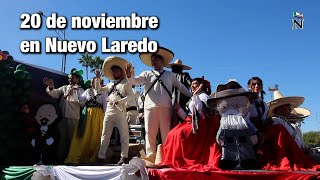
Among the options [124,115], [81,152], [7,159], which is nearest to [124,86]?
[124,115]

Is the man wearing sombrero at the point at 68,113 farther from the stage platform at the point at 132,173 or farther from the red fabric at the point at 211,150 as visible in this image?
the red fabric at the point at 211,150

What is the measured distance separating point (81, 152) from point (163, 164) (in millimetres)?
2373

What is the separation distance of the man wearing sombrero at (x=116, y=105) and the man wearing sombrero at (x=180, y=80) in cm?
82

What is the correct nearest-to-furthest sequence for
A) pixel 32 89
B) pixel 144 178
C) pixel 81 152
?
pixel 144 178
pixel 81 152
pixel 32 89

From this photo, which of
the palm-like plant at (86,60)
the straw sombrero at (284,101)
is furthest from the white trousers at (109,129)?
the palm-like plant at (86,60)

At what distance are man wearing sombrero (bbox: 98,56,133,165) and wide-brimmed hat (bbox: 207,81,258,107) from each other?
1.96 m

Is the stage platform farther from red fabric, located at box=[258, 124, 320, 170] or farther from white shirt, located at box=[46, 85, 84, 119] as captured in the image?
white shirt, located at box=[46, 85, 84, 119]

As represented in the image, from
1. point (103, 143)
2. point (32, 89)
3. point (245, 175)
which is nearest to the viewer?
point (245, 175)

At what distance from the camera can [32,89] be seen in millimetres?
7188

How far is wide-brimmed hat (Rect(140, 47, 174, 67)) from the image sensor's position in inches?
237

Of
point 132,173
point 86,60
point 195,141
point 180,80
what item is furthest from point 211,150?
point 86,60

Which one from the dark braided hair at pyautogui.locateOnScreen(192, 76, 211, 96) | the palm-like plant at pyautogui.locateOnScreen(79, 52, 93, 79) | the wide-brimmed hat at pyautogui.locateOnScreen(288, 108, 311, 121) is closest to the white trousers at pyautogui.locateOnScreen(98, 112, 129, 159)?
the dark braided hair at pyautogui.locateOnScreen(192, 76, 211, 96)

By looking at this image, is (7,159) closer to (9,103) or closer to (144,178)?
(9,103)

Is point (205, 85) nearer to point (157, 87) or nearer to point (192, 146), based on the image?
point (157, 87)
